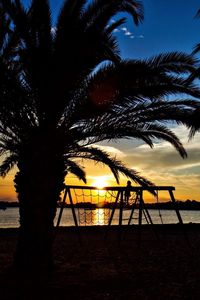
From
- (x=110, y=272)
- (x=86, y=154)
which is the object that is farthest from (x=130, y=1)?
(x=110, y=272)

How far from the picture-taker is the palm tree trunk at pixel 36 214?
811cm

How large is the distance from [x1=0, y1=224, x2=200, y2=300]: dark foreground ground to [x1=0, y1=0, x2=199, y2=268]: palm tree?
941 millimetres

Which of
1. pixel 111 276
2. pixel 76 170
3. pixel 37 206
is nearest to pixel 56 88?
pixel 37 206

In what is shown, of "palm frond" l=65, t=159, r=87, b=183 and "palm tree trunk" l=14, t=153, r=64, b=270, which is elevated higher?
"palm frond" l=65, t=159, r=87, b=183

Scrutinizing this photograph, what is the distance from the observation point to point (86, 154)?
10.5m

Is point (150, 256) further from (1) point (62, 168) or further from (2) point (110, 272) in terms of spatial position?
(1) point (62, 168)

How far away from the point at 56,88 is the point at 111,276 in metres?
4.30

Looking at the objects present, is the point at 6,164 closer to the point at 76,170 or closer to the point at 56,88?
the point at 76,170

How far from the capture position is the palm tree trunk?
26.6 ft

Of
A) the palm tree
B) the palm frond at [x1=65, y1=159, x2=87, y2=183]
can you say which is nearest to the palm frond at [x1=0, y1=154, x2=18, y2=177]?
the palm frond at [x1=65, y1=159, x2=87, y2=183]

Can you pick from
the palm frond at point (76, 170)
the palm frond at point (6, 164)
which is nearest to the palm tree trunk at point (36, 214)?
the palm frond at point (6, 164)

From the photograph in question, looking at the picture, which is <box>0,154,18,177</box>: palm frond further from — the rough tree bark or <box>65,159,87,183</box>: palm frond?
the rough tree bark

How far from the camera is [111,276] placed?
7.71 m

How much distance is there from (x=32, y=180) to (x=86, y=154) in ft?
8.57
